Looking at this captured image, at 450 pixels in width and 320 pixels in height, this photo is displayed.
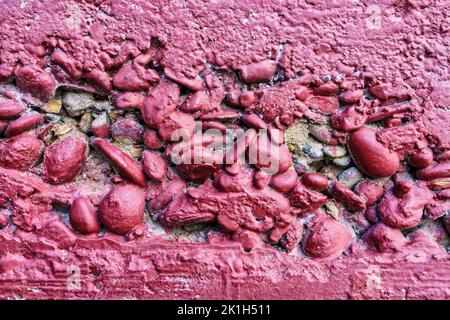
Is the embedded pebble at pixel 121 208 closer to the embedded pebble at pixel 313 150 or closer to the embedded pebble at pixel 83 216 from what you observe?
the embedded pebble at pixel 83 216

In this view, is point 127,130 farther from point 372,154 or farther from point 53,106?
point 372,154

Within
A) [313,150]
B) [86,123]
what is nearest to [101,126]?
[86,123]

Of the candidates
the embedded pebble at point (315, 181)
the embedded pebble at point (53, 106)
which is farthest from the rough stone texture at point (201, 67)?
the embedded pebble at point (315, 181)

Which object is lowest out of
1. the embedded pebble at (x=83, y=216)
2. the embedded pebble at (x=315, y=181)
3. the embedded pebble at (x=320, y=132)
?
the embedded pebble at (x=83, y=216)

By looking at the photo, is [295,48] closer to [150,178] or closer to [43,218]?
[150,178]

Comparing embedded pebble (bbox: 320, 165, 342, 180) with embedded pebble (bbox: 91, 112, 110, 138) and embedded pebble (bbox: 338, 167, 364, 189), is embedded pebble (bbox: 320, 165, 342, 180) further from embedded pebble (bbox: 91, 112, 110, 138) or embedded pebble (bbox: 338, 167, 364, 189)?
embedded pebble (bbox: 91, 112, 110, 138)
